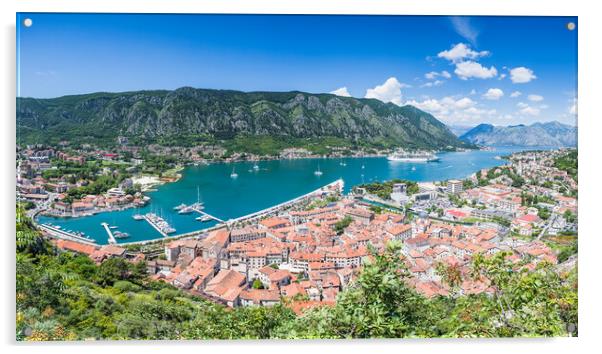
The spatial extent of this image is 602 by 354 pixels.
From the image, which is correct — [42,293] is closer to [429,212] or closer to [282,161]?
[282,161]

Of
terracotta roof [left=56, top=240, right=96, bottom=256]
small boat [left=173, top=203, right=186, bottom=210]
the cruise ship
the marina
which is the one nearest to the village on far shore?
terracotta roof [left=56, top=240, right=96, bottom=256]

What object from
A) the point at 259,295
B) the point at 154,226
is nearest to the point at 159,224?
the point at 154,226

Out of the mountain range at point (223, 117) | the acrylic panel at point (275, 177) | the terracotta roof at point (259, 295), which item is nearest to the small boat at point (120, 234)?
the acrylic panel at point (275, 177)

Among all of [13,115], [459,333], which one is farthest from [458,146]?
[13,115]

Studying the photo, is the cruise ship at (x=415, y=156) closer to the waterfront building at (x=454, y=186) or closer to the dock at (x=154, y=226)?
the waterfront building at (x=454, y=186)

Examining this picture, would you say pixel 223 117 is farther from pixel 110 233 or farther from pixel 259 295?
pixel 259 295

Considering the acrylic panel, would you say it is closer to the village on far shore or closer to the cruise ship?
the village on far shore
